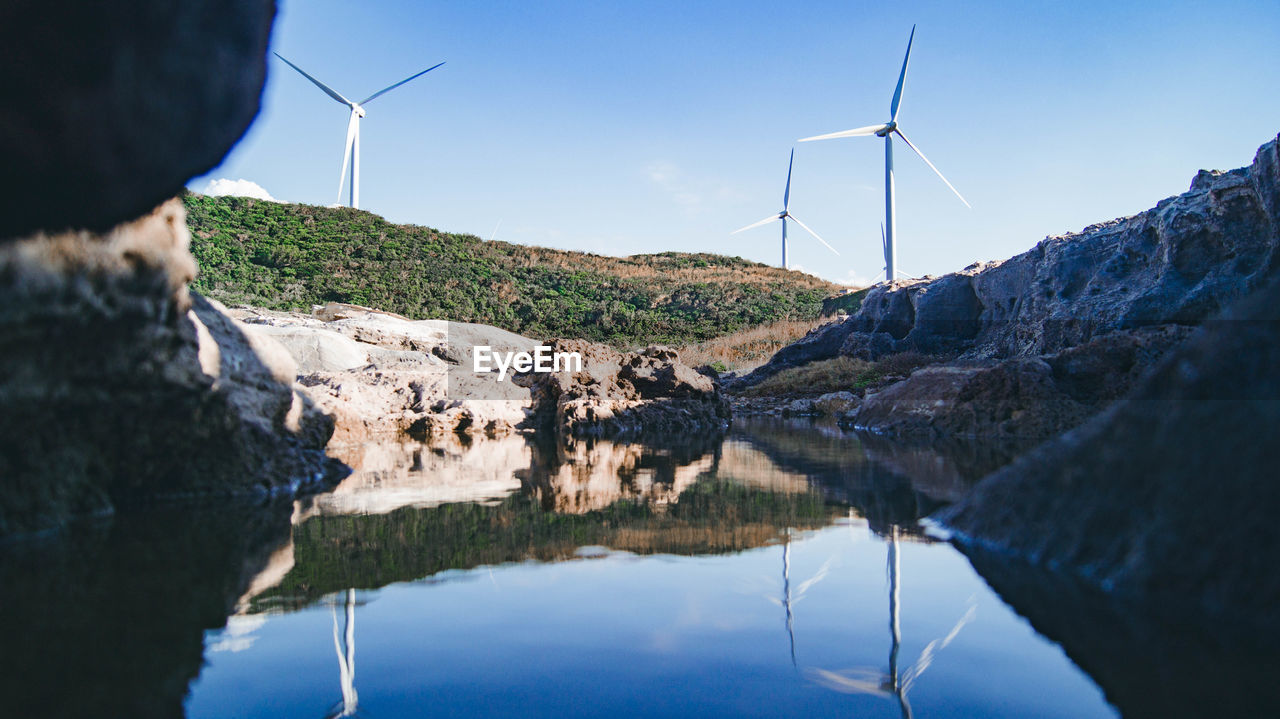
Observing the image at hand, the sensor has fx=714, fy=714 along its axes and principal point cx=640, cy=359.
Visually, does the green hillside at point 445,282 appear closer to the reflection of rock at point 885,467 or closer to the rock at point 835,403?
the rock at point 835,403

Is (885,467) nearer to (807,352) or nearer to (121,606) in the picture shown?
(121,606)

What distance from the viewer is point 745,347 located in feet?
103

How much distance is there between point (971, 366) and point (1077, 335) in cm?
427

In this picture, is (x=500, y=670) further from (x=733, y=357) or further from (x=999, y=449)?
(x=733, y=357)

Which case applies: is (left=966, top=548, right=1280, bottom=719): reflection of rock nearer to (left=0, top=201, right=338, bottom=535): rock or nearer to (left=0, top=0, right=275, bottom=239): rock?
(left=0, top=0, right=275, bottom=239): rock

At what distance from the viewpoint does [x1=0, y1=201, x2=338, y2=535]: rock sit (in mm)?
2803

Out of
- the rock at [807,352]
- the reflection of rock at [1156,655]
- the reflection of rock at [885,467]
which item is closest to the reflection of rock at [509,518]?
the reflection of rock at [885,467]

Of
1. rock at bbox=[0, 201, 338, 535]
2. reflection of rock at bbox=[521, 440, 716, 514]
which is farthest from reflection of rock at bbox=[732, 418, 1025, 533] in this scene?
rock at bbox=[0, 201, 338, 535]

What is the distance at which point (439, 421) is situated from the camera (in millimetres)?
9883

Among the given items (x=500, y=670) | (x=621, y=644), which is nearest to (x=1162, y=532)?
(x=621, y=644)

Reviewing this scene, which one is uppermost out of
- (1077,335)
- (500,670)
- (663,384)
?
(1077,335)

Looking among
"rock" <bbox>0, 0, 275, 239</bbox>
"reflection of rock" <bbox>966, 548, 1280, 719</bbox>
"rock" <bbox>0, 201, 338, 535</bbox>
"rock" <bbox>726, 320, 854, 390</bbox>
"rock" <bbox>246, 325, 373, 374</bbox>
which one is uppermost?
"rock" <bbox>726, 320, 854, 390</bbox>

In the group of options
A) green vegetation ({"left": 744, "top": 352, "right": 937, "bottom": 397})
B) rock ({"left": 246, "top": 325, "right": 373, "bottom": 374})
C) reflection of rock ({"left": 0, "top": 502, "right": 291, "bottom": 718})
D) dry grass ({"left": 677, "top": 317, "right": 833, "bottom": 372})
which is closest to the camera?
reflection of rock ({"left": 0, "top": 502, "right": 291, "bottom": 718})

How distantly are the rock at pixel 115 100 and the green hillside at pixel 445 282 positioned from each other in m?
31.9
